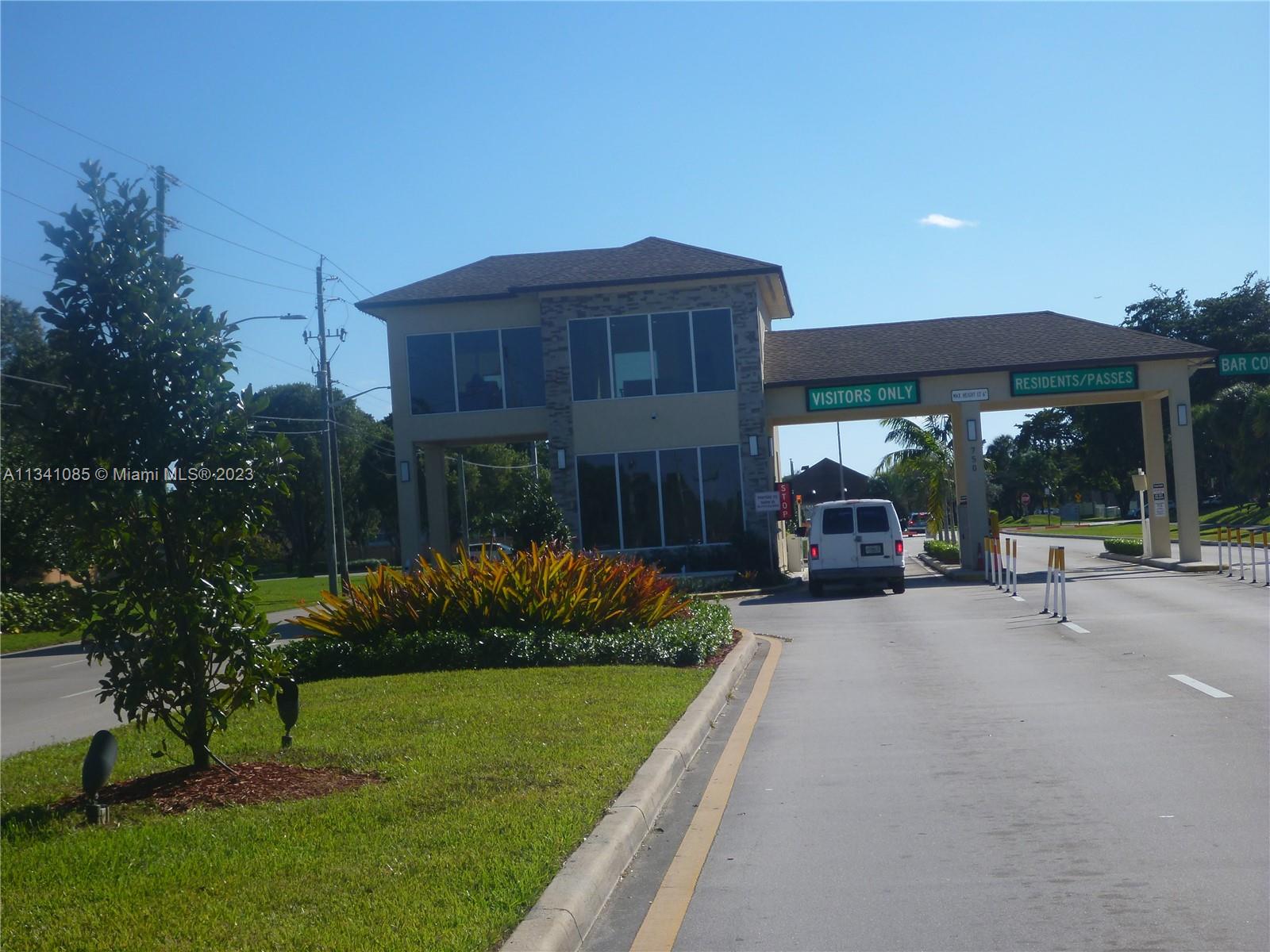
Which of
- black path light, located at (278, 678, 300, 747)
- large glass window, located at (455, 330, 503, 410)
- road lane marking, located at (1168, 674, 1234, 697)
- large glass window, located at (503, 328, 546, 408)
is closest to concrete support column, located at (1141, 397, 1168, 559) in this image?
large glass window, located at (503, 328, 546, 408)

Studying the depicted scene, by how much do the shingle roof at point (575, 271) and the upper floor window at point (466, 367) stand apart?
1.12m

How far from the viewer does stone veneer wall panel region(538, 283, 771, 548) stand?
102 feet

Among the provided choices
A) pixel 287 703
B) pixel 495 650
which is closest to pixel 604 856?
pixel 287 703

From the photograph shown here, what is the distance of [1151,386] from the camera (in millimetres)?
30969

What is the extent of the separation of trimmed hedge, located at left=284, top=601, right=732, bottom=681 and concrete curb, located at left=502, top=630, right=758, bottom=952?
4.19m

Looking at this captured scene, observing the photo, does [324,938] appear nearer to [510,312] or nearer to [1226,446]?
[510,312]

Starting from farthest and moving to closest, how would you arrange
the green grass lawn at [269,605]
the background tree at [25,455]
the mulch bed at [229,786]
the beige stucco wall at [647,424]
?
1. the beige stucco wall at [647,424]
2. the green grass lawn at [269,605]
3. the background tree at [25,455]
4. the mulch bed at [229,786]

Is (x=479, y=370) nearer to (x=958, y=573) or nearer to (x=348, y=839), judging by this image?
(x=958, y=573)

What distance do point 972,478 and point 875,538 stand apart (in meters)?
6.71

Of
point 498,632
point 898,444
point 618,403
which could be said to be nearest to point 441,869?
point 498,632

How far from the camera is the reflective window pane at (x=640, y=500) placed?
3148 centimetres

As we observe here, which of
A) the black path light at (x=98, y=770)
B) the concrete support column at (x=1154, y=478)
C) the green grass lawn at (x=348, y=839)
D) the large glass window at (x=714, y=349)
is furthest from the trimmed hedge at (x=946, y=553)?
the black path light at (x=98, y=770)

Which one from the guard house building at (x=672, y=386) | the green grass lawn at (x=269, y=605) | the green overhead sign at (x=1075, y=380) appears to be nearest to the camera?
the green grass lawn at (x=269, y=605)

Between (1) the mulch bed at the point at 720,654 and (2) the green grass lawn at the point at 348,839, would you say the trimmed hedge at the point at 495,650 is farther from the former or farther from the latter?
(2) the green grass lawn at the point at 348,839
